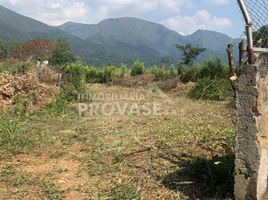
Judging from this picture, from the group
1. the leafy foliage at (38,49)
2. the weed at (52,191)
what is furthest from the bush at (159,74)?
the leafy foliage at (38,49)

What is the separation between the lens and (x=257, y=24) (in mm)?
3250

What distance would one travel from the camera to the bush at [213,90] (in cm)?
1039

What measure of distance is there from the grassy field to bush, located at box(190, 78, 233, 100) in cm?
268

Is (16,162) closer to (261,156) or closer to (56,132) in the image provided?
(56,132)

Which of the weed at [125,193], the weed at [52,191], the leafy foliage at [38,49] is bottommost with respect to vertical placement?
the weed at [52,191]

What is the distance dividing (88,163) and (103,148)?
2.06 ft

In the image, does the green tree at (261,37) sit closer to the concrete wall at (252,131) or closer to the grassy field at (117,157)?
the concrete wall at (252,131)

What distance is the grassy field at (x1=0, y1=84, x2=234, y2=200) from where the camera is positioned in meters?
3.96

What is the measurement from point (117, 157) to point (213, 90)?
6.14 metres

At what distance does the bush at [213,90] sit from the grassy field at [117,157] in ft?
8.80

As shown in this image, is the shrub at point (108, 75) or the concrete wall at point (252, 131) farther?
the shrub at point (108, 75)

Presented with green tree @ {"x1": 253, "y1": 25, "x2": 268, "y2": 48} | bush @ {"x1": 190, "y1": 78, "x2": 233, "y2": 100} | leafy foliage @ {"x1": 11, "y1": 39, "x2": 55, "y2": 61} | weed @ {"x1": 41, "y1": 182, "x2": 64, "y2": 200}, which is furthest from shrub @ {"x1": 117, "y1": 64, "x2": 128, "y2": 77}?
leafy foliage @ {"x1": 11, "y1": 39, "x2": 55, "y2": 61}

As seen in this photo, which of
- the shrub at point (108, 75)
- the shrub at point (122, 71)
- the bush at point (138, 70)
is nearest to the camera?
the shrub at point (108, 75)

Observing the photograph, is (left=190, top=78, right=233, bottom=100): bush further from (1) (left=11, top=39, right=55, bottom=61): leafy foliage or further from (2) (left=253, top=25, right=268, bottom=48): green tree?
(1) (left=11, top=39, right=55, bottom=61): leafy foliage
